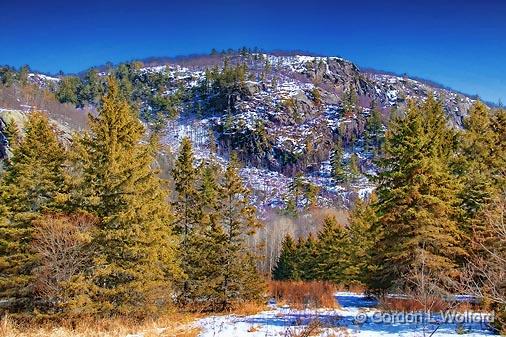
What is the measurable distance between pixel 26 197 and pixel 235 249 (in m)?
11.6

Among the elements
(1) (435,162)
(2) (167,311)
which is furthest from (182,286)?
(1) (435,162)

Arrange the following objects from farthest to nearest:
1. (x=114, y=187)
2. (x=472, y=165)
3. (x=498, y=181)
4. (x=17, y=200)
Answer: (x=472, y=165), (x=498, y=181), (x=17, y=200), (x=114, y=187)

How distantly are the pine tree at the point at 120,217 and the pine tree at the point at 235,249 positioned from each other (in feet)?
15.2

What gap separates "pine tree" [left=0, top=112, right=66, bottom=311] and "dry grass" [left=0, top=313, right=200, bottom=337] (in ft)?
11.1

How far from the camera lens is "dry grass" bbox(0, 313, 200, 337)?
13.3 metres

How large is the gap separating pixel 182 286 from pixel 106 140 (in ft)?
38.5

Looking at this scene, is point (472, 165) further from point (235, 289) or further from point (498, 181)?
point (235, 289)

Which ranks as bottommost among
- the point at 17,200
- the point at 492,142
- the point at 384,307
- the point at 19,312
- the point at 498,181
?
the point at 19,312

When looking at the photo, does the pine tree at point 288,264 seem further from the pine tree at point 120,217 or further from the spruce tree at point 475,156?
the pine tree at point 120,217

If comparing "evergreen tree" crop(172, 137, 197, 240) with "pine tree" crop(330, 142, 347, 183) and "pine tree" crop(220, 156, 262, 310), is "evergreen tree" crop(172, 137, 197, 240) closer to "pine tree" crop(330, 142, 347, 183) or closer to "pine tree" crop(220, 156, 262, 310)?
"pine tree" crop(220, 156, 262, 310)

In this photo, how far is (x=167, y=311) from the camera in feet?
69.3

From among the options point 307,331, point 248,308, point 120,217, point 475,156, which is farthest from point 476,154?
point 307,331

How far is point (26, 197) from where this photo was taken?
2342 cm

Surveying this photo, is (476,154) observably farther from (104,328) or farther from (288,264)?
(288,264)
